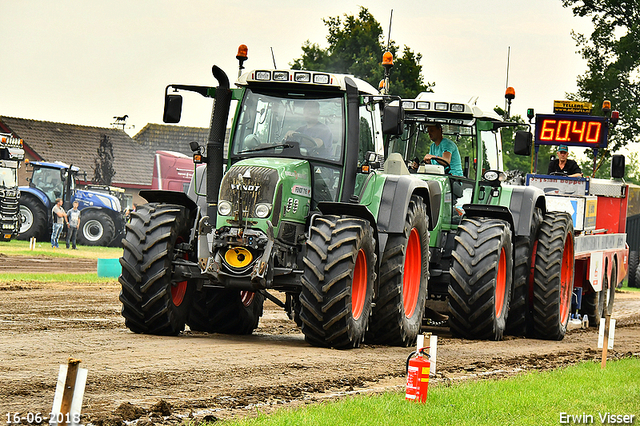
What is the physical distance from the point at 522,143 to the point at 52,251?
21896mm

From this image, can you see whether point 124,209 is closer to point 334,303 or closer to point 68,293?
point 68,293

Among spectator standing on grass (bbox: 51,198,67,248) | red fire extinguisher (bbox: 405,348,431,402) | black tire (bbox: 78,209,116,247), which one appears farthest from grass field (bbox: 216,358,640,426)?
black tire (bbox: 78,209,116,247)

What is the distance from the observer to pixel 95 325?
37.8 ft

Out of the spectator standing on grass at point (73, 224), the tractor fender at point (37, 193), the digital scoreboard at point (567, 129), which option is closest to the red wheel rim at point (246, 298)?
the digital scoreboard at point (567, 129)

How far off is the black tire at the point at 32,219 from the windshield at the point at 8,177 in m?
1.70

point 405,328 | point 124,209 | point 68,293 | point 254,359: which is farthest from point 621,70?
point 254,359

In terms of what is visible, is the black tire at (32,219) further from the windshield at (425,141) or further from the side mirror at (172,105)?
the side mirror at (172,105)

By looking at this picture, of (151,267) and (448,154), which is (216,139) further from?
(448,154)

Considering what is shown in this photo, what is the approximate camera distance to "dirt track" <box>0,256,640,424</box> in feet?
21.3

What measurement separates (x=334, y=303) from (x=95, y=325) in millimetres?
3576

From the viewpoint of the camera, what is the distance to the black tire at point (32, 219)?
3438cm

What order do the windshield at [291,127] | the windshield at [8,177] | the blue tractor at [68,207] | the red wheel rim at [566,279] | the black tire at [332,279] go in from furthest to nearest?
1. the blue tractor at [68,207]
2. the windshield at [8,177]
3. the red wheel rim at [566,279]
4. the windshield at [291,127]
5. the black tire at [332,279]

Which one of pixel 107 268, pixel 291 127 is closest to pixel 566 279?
pixel 291 127

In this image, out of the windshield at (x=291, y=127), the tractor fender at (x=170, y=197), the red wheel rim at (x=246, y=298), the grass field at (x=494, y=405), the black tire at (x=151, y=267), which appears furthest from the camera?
the red wheel rim at (x=246, y=298)
